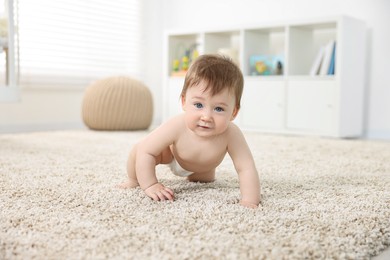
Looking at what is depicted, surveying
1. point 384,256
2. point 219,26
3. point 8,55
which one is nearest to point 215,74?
point 384,256

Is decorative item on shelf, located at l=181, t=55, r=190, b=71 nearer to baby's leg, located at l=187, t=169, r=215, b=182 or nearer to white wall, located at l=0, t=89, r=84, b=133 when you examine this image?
white wall, located at l=0, t=89, r=84, b=133

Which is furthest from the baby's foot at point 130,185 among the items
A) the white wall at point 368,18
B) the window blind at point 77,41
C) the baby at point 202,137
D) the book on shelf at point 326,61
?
the window blind at point 77,41

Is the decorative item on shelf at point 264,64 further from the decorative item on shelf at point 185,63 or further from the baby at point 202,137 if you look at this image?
the baby at point 202,137

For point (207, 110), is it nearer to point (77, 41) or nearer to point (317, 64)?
point (317, 64)

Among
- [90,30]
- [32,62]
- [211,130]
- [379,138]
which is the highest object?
[90,30]

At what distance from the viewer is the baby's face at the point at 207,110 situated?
958mm

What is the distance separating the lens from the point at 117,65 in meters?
3.79

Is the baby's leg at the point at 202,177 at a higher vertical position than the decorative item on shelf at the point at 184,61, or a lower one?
lower

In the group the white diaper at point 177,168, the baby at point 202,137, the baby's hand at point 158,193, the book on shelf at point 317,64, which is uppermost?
the book on shelf at point 317,64

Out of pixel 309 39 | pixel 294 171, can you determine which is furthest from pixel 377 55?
pixel 294 171

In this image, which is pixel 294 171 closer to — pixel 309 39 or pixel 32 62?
pixel 309 39

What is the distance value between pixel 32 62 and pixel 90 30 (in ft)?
1.86

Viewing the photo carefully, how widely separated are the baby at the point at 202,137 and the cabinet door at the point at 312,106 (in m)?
1.89

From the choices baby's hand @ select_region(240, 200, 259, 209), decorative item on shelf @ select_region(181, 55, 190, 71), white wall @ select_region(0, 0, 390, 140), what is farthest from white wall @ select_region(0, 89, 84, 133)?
baby's hand @ select_region(240, 200, 259, 209)
